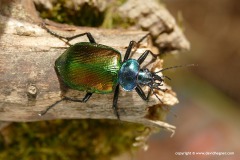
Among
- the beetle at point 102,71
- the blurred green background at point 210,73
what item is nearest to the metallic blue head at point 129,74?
the beetle at point 102,71

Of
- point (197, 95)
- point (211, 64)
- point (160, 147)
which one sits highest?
point (211, 64)

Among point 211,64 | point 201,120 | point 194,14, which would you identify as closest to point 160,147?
point 201,120

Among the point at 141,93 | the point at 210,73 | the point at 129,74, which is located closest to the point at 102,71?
the point at 129,74

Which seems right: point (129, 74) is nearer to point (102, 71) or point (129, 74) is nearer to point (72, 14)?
A: point (102, 71)

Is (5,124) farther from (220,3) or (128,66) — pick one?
(220,3)

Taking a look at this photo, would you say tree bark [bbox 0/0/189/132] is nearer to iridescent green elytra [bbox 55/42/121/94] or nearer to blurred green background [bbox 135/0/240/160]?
iridescent green elytra [bbox 55/42/121/94]

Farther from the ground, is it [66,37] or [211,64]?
[66,37]

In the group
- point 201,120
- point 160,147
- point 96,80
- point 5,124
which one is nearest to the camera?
point 96,80
